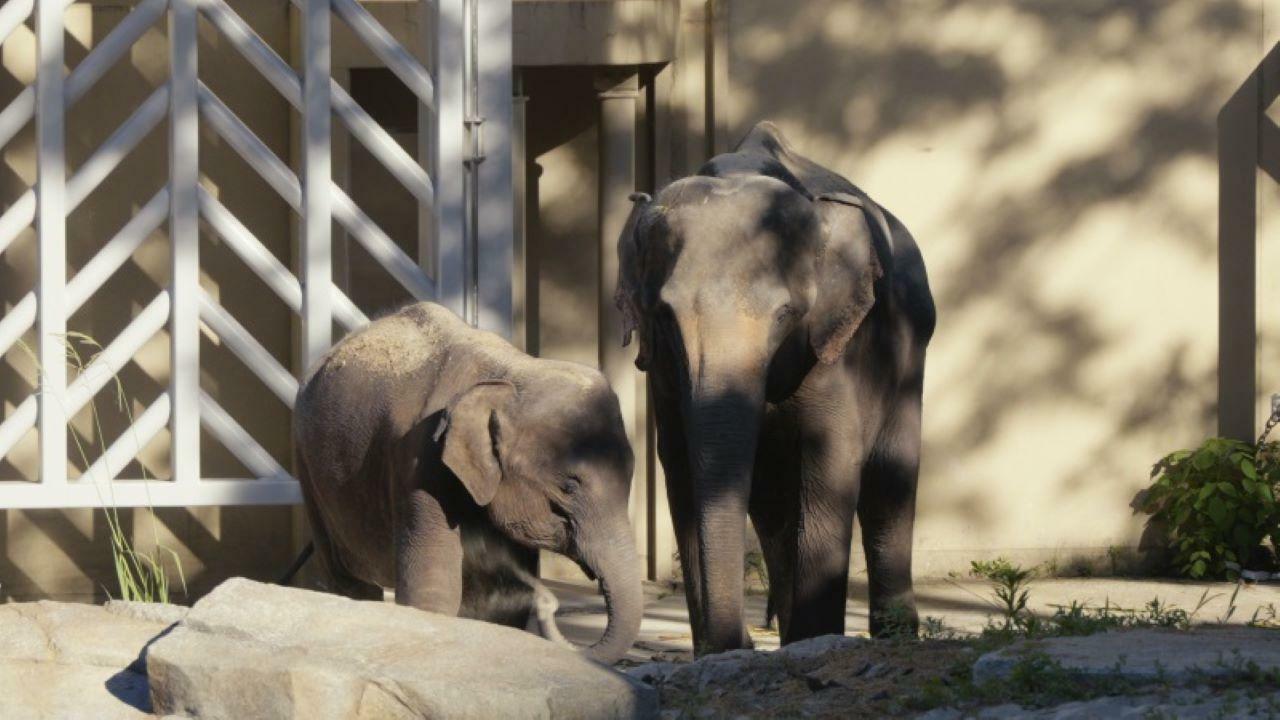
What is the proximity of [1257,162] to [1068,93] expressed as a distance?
101cm

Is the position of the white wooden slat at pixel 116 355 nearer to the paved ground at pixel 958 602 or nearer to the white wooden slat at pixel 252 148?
the white wooden slat at pixel 252 148

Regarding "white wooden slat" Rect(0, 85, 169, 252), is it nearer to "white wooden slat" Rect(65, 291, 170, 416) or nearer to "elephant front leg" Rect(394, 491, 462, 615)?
"white wooden slat" Rect(65, 291, 170, 416)

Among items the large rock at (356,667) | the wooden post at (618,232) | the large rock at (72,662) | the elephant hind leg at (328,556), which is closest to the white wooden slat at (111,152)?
the elephant hind leg at (328,556)

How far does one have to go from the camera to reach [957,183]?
11008mm

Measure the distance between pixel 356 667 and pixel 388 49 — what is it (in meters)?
3.33

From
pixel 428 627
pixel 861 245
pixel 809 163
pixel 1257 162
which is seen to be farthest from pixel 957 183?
pixel 428 627

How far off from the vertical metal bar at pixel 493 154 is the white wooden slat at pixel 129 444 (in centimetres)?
116

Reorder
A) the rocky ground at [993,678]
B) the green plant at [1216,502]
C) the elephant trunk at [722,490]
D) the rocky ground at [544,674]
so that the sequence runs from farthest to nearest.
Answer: the green plant at [1216,502]
the elephant trunk at [722,490]
the rocky ground at [544,674]
the rocky ground at [993,678]

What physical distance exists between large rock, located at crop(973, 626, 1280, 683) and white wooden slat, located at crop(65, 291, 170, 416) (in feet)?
12.0

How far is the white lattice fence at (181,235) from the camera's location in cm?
771

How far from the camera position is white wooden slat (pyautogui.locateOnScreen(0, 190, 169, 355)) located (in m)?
7.72

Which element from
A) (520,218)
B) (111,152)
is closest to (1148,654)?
(111,152)

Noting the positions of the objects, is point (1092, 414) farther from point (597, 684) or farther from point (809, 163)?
point (597, 684)

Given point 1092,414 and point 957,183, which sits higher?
point 957,183
